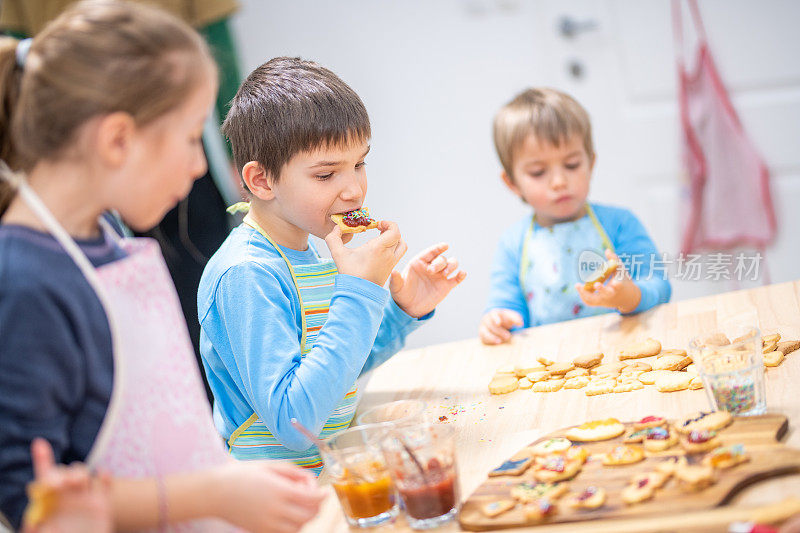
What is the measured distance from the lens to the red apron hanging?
10.3 feet

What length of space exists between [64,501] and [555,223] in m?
1.69

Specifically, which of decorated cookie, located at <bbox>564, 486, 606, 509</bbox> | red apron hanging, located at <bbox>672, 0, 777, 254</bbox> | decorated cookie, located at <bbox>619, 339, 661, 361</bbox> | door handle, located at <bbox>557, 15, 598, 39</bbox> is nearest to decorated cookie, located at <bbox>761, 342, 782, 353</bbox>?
decorated cookie, located at <bbox>619, 339, 661, 361</bbox>

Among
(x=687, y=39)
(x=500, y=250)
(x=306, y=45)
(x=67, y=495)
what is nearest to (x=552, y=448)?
(x=67, y=495)

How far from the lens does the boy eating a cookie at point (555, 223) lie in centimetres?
209

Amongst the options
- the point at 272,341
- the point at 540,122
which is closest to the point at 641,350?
the point at 272,341

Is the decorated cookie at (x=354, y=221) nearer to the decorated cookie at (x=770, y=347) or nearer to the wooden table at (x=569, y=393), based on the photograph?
the wooden table at (x=569, y=393)

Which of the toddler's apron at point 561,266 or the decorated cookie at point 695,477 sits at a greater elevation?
the decorated cookie at point 695,477

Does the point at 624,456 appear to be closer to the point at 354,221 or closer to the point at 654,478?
the point at 654,478

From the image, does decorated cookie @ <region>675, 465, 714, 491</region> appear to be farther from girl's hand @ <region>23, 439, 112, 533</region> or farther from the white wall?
the white wall

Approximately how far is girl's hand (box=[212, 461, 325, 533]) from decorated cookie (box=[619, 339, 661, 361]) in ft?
2.50

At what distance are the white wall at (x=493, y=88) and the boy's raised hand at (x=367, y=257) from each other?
7.18 feet

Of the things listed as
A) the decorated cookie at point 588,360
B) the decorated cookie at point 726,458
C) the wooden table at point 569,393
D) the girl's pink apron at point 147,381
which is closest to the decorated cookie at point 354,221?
the wooden table at point 569,393

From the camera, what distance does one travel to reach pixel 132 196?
0.86 m

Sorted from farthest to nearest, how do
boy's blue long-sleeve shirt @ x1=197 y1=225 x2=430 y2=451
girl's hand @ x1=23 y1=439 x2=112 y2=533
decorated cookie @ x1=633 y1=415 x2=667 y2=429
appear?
boy's blue long-sleeve shirt @ x1=197 y1=225 x2=430 y2=451 < decorated cookie @ x1=633 y1=415 x2=667 y2=429 < girl's hand @ x1=23 y1=439 x2=112 y2=533
